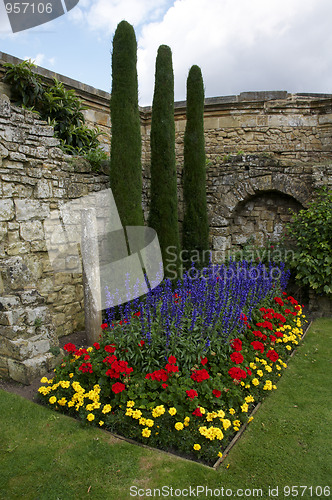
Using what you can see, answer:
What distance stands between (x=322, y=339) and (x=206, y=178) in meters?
4.27

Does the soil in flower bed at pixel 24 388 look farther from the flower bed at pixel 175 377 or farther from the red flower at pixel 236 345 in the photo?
the red flower at pixel 236 345

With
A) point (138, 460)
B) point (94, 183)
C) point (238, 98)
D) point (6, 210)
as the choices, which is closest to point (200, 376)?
point (138, 460)

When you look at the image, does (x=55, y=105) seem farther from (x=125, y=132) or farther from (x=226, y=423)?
(x=226, y=423)

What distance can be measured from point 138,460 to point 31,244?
331 centimetres

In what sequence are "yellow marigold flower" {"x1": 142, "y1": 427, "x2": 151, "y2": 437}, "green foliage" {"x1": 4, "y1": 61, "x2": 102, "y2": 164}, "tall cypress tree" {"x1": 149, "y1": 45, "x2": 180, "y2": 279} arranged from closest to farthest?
"yellow marigold flower" {"x1": 142, "y1": 427, "x2": 151, "y2": 437}
"green foliage" {"x1": 4, "y1": 61, "x2": 102, "y2": 164}
"tall cypress tree" {"x1": 149, "y1": 45, "x2": 180, "y2": 279}

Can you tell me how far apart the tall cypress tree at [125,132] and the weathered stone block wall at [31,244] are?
54 centimetres

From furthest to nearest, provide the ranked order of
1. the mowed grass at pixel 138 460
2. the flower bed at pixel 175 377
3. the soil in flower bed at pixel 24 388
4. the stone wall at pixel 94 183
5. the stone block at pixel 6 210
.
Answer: the stone block at pixel 6 210 → the stone wall at pixel 94 183 → the soil in flower bed at pixel 24 388 → the flower bed at pixel 175 377 → the mowed grass at pixel 138 460

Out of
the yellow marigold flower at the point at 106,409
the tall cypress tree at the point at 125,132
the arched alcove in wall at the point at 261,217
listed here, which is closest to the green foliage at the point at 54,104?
the tall cypress tree at the point at 125,132

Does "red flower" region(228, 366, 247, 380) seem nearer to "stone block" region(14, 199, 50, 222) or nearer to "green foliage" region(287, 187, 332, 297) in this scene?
"stone block" region(14, 199, 50, 222)

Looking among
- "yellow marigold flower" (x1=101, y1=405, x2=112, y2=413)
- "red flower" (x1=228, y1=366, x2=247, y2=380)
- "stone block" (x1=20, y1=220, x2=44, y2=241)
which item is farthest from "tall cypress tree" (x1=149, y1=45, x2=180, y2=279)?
"yellow marigold flower" (x1=101, y1=405, x2=112, y2=413)

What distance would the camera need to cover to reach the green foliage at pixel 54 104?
21.9 feet

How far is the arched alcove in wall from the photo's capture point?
786 centimetres

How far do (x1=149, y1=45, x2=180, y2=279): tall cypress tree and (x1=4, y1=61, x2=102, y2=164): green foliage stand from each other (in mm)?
1226

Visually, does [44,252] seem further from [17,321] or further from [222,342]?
[222,342]
